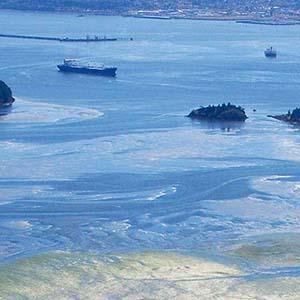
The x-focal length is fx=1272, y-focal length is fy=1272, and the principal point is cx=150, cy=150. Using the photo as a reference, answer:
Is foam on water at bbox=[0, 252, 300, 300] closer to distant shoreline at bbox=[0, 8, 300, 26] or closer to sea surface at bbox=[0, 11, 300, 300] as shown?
sea surface at bbox=[0, 11, 300, 300]

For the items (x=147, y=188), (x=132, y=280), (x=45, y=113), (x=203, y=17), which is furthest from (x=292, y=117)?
(x=203, y=17)

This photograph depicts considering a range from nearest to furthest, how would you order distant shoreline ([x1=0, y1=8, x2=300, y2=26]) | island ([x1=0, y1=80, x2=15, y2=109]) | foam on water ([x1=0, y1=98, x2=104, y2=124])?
foam on water ([x1=0, y1=98, x2=104, y2=124]) → island ([x1=0, y1=80, x2=15, y2=109]) → distant shoreline ([x1=0, y1=8, x2=300, y2=26])

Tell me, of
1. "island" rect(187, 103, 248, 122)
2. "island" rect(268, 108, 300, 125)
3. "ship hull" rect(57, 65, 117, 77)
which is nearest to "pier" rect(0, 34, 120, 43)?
"ship hull" rect(57, 65, 117, 77)

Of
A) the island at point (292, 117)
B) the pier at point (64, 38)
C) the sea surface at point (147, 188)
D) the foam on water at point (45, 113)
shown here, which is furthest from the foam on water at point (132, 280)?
the pier at point (64, 38)

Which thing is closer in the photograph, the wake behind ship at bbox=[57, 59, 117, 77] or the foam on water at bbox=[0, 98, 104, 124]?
the foam on water at bbox=[0, 98, 104, 124]

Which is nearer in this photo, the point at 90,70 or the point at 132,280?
the point at 132,280

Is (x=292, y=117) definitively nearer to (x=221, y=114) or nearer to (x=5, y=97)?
(x=221, y=114)

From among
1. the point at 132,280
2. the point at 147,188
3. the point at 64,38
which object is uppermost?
the point at 132,280
